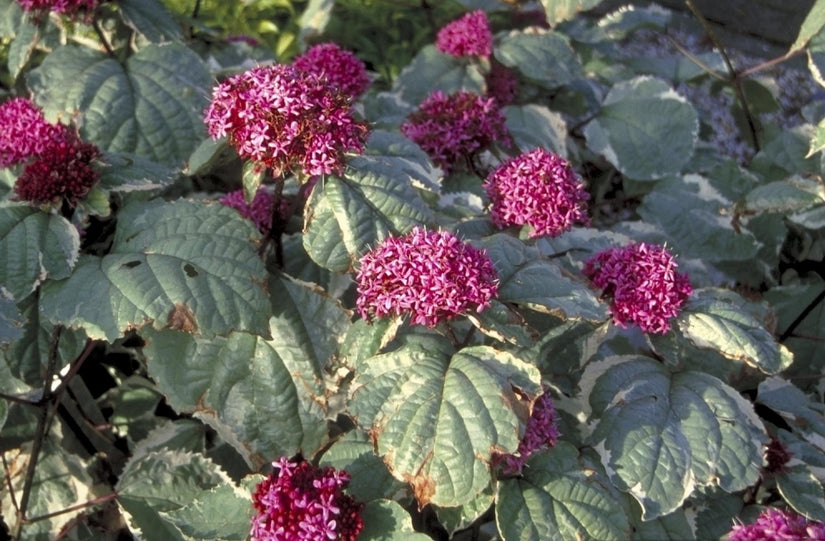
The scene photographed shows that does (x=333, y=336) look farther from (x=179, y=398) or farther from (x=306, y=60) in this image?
(x=306, y=60)

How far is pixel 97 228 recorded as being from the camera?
227cm

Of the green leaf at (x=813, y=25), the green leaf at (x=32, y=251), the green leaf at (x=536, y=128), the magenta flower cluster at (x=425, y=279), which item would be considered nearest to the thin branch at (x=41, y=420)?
the green leaf at (x=32, y=251)

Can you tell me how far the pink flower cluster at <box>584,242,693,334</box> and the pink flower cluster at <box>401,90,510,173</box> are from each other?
1.91ft

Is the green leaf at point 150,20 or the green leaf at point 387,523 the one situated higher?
the green leaf at point 150,20

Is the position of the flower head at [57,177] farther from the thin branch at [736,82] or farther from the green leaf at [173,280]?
the thin branch at [736,82]

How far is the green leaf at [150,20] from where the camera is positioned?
8.27 feet

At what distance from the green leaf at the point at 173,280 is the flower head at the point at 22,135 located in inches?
9.4

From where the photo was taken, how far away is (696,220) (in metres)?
2.82

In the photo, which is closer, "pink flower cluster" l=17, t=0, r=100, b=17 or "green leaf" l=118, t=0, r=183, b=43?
"pink flower cluster" l=17, t=0, r=100, b=17

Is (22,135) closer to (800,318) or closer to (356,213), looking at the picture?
(356,213)

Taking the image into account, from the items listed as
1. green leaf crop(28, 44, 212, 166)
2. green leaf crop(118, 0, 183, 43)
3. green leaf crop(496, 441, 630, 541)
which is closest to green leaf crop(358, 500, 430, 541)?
green leaf crop(496, 441, 630, 541)

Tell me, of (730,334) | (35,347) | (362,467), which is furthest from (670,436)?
(35,347)

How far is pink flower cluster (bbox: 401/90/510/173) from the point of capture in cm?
231

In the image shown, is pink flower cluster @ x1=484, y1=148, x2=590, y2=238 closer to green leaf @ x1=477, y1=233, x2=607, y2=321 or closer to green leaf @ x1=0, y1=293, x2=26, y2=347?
green leaf @ x1=477, y1=233, x2=607, y2=321
